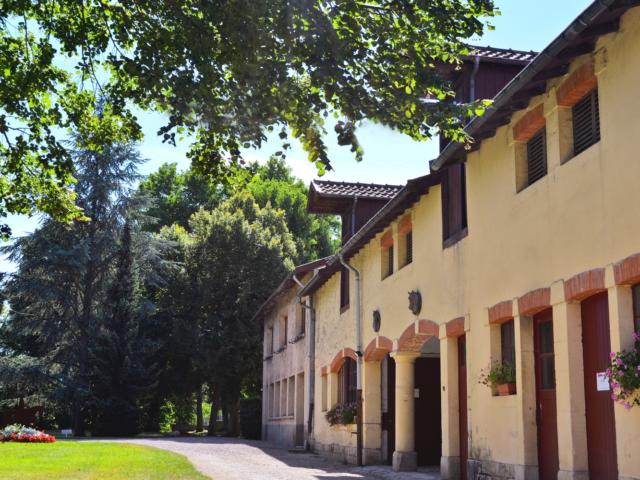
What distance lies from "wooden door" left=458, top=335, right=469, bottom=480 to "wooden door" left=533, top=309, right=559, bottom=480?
2565 millimetres

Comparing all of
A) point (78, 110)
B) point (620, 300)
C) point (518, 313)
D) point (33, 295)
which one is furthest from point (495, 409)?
point (33, 295)

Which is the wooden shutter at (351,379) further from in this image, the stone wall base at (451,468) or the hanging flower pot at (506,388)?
the hanging flower pot at (506,388)

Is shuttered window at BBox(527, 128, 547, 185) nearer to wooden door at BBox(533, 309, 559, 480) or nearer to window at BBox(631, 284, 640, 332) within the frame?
wooden door at BBox(533, 309, 559, 480)

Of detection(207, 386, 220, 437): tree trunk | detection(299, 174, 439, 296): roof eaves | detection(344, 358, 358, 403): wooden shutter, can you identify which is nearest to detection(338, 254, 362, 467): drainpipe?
detection(299, 174, 439, 296): roof eaves

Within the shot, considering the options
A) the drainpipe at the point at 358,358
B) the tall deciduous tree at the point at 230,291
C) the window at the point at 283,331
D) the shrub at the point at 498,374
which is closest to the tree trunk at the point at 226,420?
the tall deciduous tree at the point at 230,291

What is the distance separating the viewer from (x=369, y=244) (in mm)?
18297

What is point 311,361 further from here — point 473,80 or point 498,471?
point 498,471

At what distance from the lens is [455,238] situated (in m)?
12.9

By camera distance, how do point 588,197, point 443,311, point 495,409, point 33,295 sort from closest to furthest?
1. point 588,197
2. point 495,409
3. point 443,311
4. point 33,295

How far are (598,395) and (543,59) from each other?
370 cm

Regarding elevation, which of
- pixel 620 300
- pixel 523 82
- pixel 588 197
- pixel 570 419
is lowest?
pixel 570 419

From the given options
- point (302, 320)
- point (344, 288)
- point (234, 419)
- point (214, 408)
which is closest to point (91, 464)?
point (344, 288)

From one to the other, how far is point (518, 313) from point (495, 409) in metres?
1.59

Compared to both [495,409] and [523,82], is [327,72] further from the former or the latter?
[495,409]
